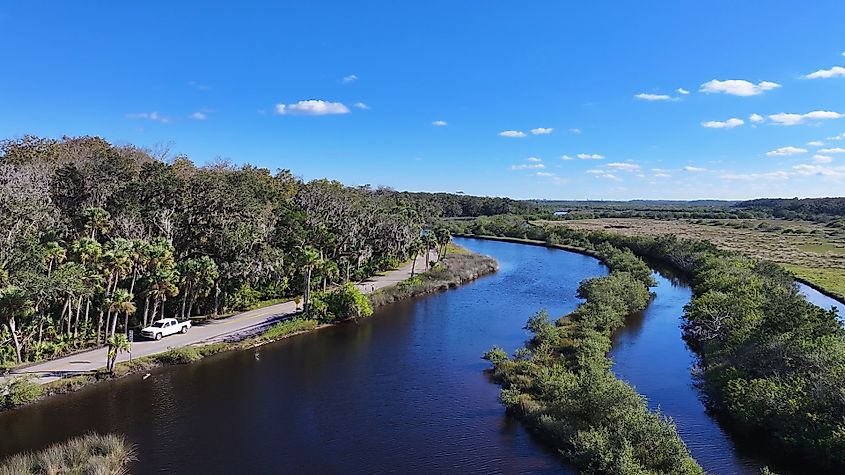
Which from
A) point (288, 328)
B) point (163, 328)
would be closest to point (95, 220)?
point (163, 328)

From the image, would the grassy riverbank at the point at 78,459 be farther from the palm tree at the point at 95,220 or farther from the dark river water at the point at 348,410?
the palm tree at the point at 95,220

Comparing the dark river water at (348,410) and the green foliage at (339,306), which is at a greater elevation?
the green foliage at (339,306)

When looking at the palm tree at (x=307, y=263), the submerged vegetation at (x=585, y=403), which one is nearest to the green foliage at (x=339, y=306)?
the palm tree at (x=307, y=263)

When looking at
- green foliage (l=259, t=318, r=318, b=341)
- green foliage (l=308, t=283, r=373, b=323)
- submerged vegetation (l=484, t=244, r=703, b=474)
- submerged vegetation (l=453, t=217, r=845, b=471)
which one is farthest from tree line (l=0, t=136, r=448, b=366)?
submerged vegetation (l=453, t=217, r=845, b=471)

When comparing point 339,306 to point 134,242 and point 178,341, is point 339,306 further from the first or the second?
point 134,242

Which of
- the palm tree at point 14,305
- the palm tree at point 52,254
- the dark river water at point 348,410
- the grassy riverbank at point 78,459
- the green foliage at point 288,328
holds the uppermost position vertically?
the palm tree at point 52,254

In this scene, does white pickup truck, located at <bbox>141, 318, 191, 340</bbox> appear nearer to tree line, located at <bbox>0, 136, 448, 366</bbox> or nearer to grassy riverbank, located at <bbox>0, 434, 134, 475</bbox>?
tree line, located at <bbox>0, 136, 448, 366</bbox>
